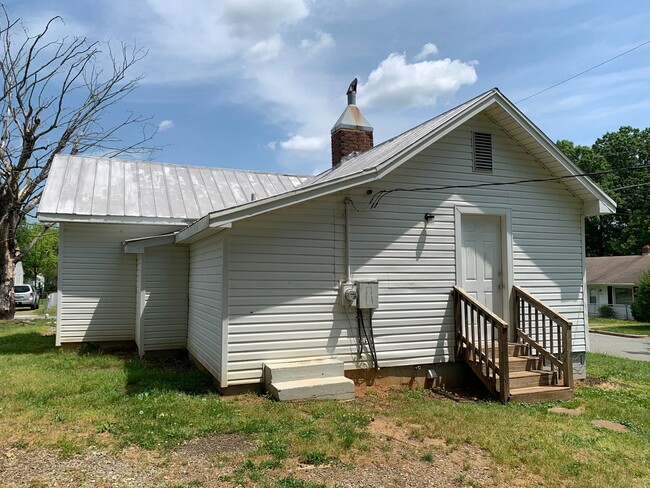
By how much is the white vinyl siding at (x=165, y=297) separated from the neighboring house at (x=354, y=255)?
25 millimetres

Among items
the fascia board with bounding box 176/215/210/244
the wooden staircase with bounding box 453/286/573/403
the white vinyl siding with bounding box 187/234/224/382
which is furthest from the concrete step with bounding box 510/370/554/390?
the fascia board with bounding box 176/215/210/244

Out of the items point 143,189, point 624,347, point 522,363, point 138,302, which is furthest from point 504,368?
point 624,347

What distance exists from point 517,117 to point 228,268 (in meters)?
5.40

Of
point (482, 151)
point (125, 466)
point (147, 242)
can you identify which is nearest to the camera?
point (125, 466)

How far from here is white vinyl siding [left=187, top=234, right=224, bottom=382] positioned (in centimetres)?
713

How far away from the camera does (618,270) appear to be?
34500 millimetres

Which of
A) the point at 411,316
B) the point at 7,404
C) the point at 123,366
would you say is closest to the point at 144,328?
the point at 123,366

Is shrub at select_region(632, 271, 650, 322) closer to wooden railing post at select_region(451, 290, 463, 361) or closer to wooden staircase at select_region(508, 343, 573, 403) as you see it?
wooden staircase at select_region(508, 343, 573, 403)

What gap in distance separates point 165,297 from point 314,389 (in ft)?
16.3

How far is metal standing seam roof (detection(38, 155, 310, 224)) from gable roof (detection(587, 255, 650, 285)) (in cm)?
2768

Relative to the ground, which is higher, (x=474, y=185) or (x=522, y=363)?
(x=474, y=185)

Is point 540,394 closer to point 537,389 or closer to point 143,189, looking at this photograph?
point 537,389

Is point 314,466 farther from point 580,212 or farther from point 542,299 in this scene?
point 580,212

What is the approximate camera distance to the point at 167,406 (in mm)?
6066
